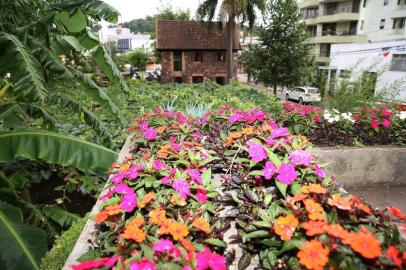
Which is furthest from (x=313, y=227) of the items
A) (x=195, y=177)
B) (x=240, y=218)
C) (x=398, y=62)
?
(x=398, y=62)

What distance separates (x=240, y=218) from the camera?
1.84 metres

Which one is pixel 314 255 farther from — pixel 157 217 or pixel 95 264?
pixel 95 264

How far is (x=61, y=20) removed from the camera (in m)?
3.53

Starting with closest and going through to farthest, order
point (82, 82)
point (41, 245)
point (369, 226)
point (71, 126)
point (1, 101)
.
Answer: point (369, 226)
point (41, 245)
point (82, 82)
point (1, 101)
point (71, 126)

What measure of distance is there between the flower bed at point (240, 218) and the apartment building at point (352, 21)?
32.1m

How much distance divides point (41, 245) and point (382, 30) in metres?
38.8

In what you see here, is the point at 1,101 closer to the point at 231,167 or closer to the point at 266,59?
the point at 231,167

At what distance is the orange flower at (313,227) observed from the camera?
1.38 meters

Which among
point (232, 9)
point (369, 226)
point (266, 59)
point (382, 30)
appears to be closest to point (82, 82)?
point (369, 226)

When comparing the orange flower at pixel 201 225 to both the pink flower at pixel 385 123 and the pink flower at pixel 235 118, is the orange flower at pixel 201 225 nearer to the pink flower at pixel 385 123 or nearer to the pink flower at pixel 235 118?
the pink flower at pixel 235 118

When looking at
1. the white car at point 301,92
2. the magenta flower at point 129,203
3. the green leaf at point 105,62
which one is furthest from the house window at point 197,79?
the magenta flower at point 129,203

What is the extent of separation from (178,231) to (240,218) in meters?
0.48

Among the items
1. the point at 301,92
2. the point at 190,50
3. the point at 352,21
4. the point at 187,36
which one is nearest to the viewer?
the point at 301,92

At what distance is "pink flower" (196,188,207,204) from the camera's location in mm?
2010
